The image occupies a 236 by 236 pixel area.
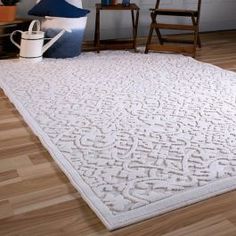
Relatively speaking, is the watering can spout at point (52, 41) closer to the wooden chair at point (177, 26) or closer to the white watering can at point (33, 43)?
the white watering can at point (33, 43)

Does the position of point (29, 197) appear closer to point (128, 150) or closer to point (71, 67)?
point (128, 150)

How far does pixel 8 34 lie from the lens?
10.8 feet

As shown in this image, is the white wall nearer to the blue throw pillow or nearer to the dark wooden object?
the dark wooden object

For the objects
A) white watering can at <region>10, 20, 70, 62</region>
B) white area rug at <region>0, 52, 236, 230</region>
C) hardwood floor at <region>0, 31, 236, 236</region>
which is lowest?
hardwood floor at <region>0, 31, 236, 236</region>

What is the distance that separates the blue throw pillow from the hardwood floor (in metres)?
1.72

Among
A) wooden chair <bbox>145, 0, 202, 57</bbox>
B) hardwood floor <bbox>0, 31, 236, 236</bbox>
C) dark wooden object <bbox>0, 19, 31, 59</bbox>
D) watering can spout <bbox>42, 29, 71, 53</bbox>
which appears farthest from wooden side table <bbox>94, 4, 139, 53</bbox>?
hardwood floor <bbox>0, 31, 236, 236</bbox>

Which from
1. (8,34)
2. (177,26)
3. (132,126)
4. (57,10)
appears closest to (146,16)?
(177,26)

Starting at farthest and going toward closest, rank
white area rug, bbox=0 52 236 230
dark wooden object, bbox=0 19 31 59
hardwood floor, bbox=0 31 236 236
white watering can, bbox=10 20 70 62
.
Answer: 1. dark wooden object, bbox=0 19 31 59
2. white watering can, bbox=10 20 70 62
3. white area rug, bbox=0 52 236 230
4. hardwood floor, bbox=0 31 236 236

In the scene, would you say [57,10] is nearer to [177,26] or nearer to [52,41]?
[52,41]

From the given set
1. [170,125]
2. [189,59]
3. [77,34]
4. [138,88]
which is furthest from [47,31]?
[170,125]

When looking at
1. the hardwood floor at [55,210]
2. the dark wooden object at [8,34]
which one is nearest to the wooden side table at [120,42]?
the dark wooden object at [8,34]

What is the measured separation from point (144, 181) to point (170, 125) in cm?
61

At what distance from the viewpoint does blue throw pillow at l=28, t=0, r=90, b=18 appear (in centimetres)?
312

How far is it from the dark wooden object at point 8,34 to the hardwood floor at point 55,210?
5.95 feet
